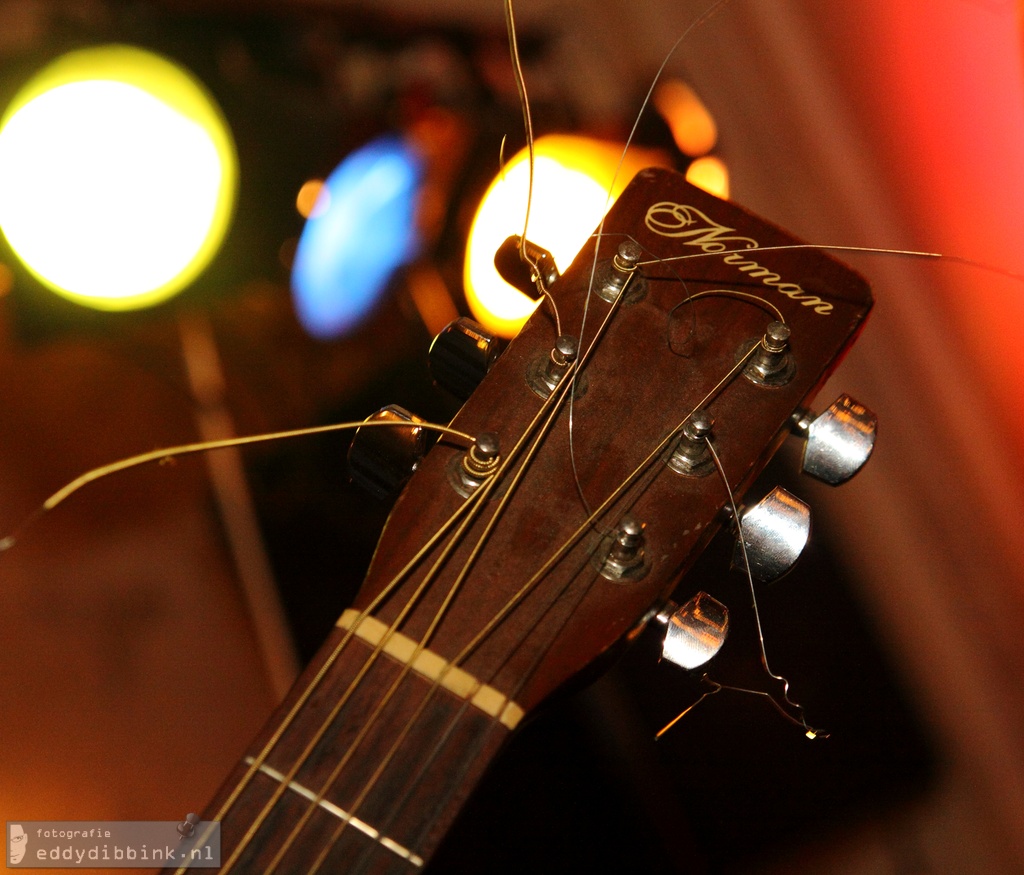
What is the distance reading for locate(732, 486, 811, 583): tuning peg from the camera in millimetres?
677

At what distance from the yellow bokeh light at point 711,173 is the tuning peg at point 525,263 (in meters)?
0.95

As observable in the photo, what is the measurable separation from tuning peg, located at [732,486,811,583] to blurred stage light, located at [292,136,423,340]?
0.93m

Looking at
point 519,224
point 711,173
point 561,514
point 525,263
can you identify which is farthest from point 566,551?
point 711,173

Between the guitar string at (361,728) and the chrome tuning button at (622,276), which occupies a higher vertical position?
the chrome tuning button at (622,276)

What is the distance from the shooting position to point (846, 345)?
0.74 metres

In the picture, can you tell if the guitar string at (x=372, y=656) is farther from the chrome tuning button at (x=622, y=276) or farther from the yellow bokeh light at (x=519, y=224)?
the yellow bokeh light at (x=519, y=224)

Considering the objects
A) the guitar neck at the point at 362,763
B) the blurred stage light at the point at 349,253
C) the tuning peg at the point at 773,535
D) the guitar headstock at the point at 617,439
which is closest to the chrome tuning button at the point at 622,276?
the guitar headstock at the point at 617,439

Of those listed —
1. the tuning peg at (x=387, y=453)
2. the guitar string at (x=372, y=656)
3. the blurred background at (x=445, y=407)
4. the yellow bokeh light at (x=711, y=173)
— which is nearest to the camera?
the guitar string at (x=372, y=656)

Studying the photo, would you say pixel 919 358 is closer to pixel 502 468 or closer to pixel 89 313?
pixel 502 468

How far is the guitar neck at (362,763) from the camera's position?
0.58 metres

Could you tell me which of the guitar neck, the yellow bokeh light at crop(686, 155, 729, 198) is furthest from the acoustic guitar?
the yellow bokeh light at crop(686, 155, 729, 198)

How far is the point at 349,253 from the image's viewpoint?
1.48 meters

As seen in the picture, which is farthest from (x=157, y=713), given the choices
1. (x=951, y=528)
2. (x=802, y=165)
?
(x=802, y=165)

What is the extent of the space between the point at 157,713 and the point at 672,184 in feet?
3.22
